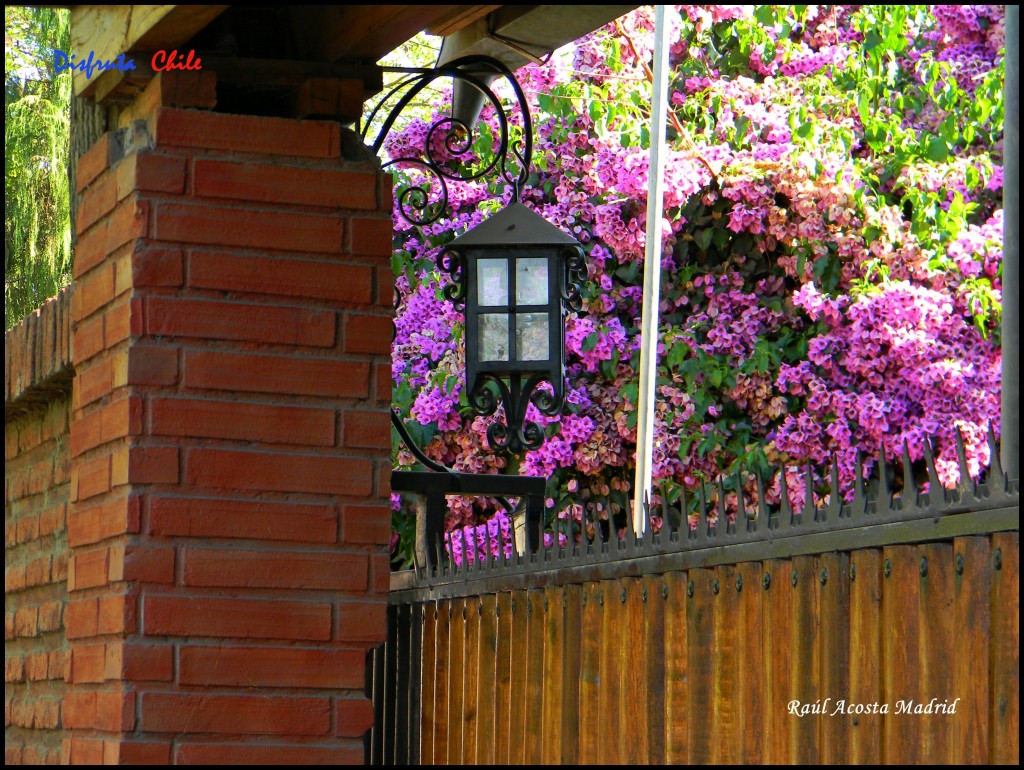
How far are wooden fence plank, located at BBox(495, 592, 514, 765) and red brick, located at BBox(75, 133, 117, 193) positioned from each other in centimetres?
136

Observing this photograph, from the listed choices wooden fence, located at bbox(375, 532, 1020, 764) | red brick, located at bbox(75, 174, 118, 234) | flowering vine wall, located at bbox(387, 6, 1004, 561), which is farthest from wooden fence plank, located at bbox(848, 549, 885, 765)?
flowering vine wall, located at bbox(387, 6, 1004, 561)

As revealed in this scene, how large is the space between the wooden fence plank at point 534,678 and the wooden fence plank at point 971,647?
1.31 m

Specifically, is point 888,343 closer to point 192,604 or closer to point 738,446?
point 738,446

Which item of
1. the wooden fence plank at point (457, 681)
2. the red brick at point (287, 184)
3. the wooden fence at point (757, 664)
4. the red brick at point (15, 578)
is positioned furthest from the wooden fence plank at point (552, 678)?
the red brick at point (15, 578)

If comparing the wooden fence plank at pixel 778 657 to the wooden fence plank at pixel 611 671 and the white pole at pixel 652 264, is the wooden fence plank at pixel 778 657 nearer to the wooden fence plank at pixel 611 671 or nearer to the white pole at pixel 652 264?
the wooden fence plank at pixel 611 671

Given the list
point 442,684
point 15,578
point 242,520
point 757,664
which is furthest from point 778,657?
point 15,578

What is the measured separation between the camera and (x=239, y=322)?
2.90 m

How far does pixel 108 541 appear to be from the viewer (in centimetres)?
287

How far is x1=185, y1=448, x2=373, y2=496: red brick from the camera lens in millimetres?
2842

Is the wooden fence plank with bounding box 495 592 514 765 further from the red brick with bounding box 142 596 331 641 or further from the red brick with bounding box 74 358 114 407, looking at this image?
the red brick with bounding box 74 358 114 407

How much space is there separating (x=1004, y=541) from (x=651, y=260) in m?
7.57

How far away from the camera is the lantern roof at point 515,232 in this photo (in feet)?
15.1

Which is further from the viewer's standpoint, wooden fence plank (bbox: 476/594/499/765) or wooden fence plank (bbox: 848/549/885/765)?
wooden fence plank (bbox: 476/594/499/765)

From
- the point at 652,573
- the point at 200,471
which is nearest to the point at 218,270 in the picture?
the point at 200,471
